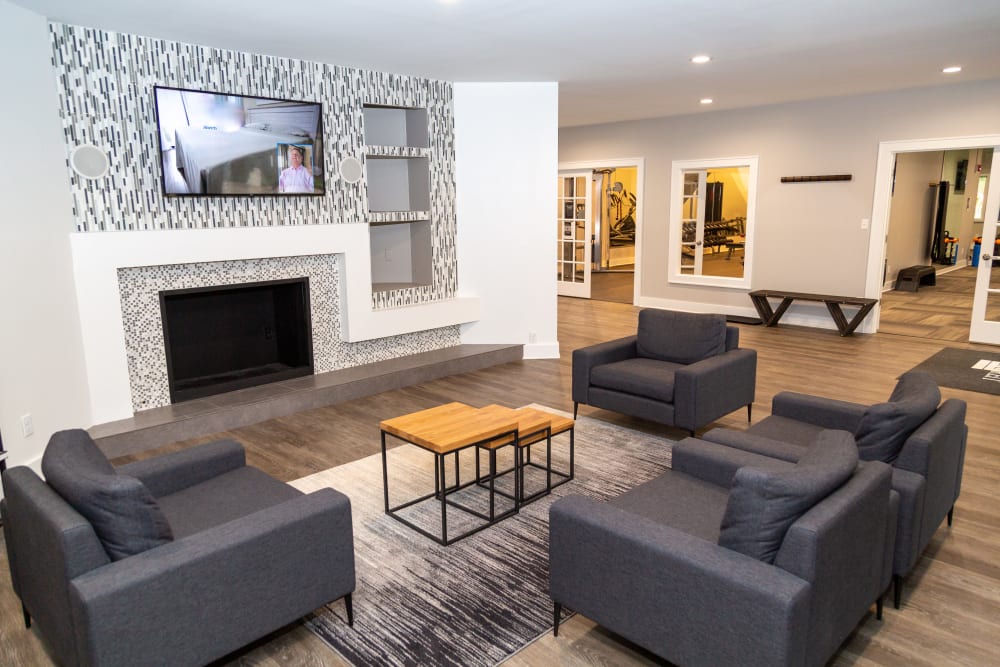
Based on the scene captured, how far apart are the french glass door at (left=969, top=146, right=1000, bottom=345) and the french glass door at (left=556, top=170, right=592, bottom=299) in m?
4.83

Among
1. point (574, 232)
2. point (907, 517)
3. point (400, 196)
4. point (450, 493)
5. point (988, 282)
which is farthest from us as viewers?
point (574, 232)

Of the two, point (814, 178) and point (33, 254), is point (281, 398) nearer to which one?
point (33, 254)

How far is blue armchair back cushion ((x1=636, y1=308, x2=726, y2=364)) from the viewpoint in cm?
480

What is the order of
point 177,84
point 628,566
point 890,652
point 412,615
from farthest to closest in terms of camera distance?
point 177,84, point 412,615, point 890,652, point 628,566

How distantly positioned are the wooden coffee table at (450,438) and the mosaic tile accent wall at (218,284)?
239 centimetres

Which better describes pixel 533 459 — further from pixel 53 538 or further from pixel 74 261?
pixel 74 261

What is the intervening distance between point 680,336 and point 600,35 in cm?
220

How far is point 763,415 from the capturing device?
16.5ft

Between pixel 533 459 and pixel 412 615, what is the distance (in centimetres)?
168

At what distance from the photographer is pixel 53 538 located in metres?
2.01

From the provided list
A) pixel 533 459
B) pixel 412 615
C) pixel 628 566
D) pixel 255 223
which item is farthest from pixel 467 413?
pixel 255 223

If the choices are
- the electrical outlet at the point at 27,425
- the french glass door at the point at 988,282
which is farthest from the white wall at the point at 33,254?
the french glass door at the point at 988,282

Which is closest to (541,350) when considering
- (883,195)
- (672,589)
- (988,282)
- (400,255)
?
(400,255)

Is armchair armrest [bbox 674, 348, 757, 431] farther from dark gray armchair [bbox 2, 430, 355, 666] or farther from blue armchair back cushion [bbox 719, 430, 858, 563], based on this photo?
dark gray armchair [bbox 2, 430, 355, 666]
